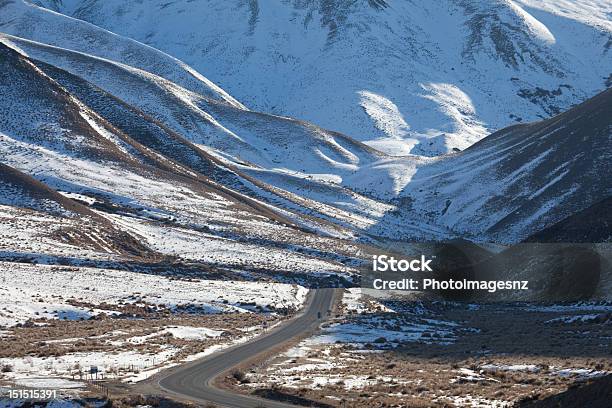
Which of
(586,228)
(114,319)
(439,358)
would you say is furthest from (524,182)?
(439,358)

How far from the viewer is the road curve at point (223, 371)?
105 ft

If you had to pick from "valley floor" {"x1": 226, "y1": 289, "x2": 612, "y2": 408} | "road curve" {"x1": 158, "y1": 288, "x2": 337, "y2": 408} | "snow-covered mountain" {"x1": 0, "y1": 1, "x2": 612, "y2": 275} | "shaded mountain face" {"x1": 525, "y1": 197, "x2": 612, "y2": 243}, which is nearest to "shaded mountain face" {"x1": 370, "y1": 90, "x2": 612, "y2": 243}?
"snow-covered mountain" {"x1": 0, "y1": 1, "x2": 612, "y2": 275}

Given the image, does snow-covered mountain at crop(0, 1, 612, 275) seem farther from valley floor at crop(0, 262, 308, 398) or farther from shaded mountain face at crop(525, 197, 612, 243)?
shaded mountain face at crop(525, 197, 612, 243)

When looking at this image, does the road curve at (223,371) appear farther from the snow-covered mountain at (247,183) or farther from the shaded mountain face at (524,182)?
the shaded mountain face at (524,182)

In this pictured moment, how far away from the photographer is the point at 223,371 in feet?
129

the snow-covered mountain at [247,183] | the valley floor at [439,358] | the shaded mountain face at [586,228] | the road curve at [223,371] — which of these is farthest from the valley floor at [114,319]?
the shaded mountain face at [586,228]

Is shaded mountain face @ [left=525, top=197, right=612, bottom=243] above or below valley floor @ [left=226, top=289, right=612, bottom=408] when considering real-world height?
above

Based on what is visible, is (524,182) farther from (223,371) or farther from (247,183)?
(223,371)

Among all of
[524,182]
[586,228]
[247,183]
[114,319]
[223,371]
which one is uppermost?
[524,182]

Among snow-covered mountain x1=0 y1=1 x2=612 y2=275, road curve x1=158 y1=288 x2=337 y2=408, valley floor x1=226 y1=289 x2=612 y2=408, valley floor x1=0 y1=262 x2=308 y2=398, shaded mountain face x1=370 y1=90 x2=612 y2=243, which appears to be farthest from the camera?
shaded mountain face x1=370 y1=90 x2=612 y2=243

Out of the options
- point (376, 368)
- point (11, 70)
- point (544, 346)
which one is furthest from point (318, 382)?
point (11, 70)

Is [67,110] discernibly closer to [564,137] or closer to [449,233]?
[449,233]

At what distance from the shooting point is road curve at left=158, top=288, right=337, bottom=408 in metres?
31.9

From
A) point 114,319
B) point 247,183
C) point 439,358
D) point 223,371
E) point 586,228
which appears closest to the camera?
point 223,371
